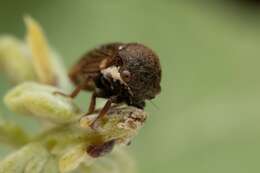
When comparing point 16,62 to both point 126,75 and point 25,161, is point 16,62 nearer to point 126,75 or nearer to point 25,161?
point 25,161

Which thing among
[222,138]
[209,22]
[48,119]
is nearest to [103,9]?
[209,22]

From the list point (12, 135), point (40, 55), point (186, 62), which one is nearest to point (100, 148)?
point (12, 135)

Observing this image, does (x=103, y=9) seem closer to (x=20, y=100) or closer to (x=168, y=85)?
(x=168, y=85)

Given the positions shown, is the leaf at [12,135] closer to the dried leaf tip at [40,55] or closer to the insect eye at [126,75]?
the dried leaf tip at [40,55]

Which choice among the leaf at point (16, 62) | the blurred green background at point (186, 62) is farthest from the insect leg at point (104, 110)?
the blurred green background at point (186, 62)

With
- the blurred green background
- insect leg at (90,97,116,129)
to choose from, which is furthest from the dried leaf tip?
the blurred green background

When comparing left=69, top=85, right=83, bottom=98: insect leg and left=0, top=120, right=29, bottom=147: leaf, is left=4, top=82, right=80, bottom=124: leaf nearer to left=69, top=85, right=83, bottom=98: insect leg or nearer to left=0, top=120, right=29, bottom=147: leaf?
left=69, top=85, right=83, bottom=98: insect leg
